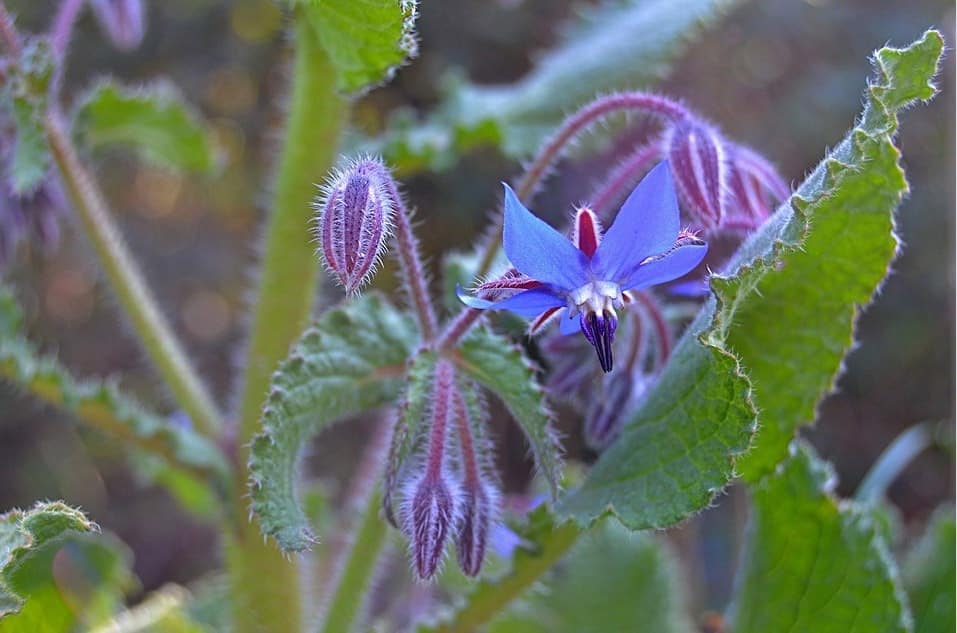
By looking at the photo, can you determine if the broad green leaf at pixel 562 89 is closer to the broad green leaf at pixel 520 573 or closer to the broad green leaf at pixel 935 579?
the broad green leaf at pixel 520 573

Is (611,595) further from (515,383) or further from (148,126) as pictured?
(148,126)

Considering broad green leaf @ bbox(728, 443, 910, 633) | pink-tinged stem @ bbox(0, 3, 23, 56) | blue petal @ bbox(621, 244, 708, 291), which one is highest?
pink-tinged stem @ bbox(0, 3, 23, 56)

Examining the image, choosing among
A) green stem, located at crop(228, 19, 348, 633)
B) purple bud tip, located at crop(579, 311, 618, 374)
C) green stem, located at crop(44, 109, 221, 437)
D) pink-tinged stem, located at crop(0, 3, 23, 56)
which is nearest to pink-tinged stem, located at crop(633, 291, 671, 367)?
purple bud tip, located at crop(579, 311, 618, 374)

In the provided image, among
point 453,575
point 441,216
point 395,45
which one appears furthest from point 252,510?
point 441,216

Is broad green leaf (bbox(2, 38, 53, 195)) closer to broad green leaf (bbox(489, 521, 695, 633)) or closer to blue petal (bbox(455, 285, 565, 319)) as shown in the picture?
blue petal (bbox(455, 285, 565, 319))

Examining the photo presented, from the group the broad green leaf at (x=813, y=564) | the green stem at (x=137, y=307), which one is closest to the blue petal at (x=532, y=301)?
the broad green leaf at (x=813, y=564)

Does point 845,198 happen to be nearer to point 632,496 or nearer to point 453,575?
point 632,496
